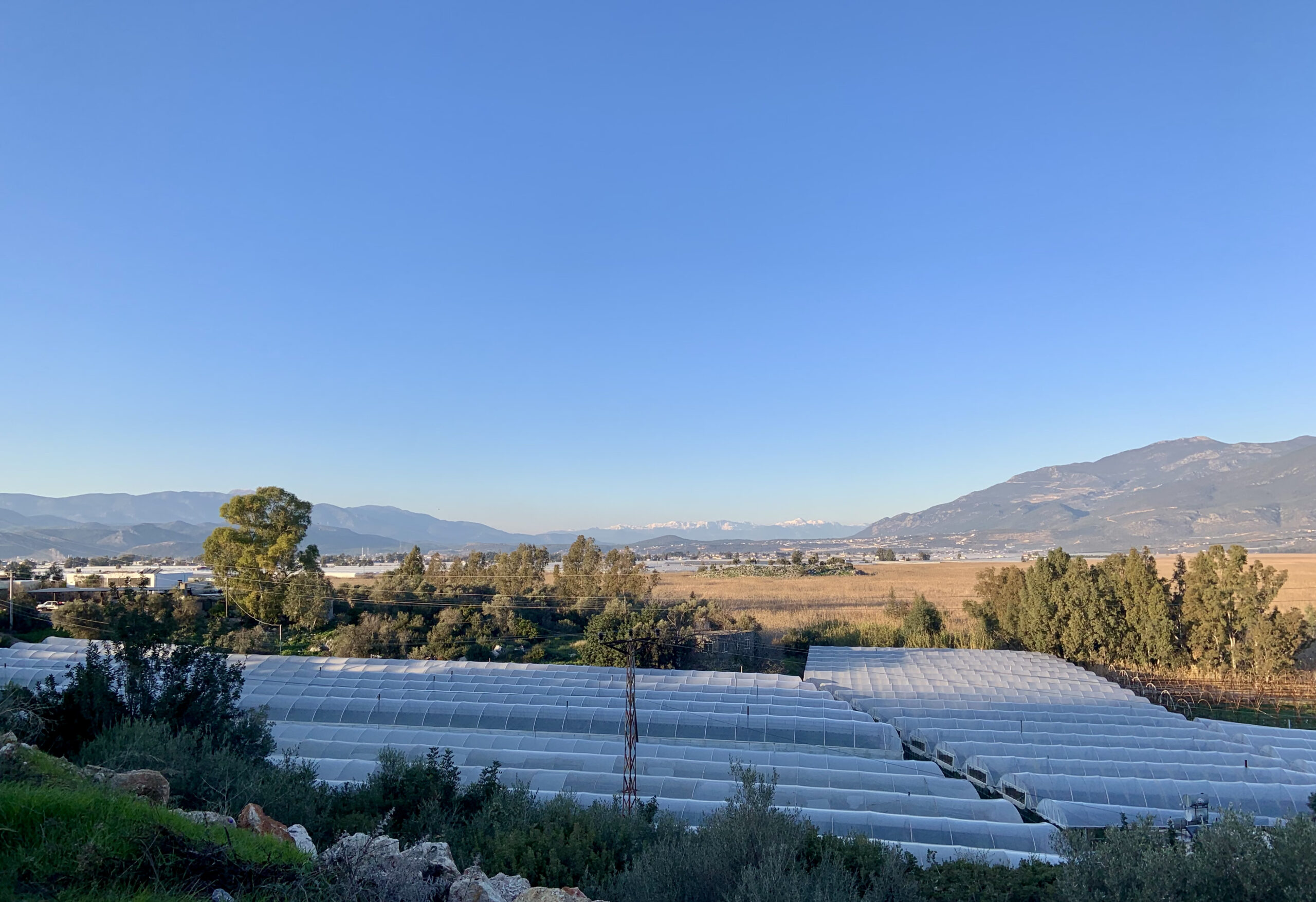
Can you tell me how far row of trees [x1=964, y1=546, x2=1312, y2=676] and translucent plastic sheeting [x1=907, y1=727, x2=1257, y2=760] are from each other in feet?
43.2

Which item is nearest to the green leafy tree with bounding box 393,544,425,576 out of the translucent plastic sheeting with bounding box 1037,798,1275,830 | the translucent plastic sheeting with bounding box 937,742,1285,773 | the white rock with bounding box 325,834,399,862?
the translucent plastic sheeting with bounding box 937,742,1285,773

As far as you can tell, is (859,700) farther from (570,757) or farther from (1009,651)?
(1009,651)

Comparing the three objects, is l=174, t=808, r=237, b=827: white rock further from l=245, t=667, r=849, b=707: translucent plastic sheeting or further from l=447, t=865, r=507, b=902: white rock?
l=245, t=667, r=849, b=707: translucent plastic sheeting

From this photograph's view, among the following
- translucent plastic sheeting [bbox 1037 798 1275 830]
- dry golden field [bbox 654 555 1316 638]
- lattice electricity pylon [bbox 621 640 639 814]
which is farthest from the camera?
dry golden field [bbox 654 555 1316 638]

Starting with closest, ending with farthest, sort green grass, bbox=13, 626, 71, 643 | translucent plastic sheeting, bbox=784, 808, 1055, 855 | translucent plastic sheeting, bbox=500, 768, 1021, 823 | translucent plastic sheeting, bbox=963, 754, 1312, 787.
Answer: translucent plastic sheeting, bbox=784, 808, 1055, 855
translucent plastic sheeting, bbox=500, 768, 1021, 823
translucent plastic sheeting, bbox=963, 754, 1312, 787
green grass, bbox=13, 626, 71, 643

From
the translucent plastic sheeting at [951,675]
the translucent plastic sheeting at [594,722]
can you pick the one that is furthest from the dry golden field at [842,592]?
the translucent plastic sheeting at [594,722]

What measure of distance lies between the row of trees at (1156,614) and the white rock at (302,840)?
109 ft

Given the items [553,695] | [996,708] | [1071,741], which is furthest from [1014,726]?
[553,695]

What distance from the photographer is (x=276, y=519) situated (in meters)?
40.5

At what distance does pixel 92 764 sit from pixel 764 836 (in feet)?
26.4

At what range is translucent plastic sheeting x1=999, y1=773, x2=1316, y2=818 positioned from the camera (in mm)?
13781

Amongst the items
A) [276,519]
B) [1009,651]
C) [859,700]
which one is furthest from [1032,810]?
[276,519]

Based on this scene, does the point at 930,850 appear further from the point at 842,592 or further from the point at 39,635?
the point at 842,592

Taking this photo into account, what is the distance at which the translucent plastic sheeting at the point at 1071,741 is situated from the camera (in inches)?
695
